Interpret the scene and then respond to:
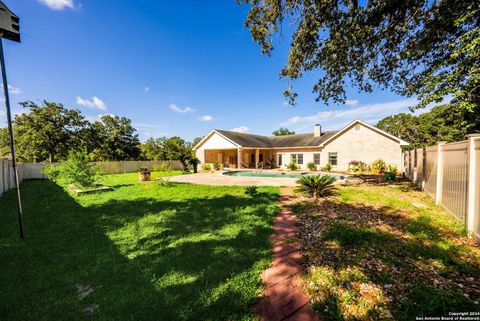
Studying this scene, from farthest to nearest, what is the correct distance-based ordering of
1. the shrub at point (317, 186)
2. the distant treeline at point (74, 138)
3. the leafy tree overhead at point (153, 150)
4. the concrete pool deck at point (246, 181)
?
the leafy tree overhead at point (153, 150) < the distant treeline at point (74, 138) < the concrete pool deck at point (246, 181) < the shrub at point (317, 186)

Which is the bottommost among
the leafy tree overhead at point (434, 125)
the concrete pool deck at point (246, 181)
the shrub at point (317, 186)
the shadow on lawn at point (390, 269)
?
the shadow on lawn at point (390, 269)

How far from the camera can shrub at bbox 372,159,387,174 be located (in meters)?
18.4

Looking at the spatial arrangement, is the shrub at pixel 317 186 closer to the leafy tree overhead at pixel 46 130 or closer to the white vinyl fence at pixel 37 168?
the white vinyl fence at pixel 37 168

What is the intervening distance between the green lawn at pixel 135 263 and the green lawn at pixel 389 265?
3.27 ft

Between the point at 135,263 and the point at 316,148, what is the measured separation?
74.1 feet

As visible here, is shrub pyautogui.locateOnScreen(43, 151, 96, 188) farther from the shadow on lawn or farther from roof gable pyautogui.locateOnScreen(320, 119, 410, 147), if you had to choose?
roof gable pyautogui.locateOnScreen(320, 119, 410, 147)

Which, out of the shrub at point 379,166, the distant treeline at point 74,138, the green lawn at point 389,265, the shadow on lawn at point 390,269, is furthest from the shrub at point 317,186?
the distant treeline at point 74,138

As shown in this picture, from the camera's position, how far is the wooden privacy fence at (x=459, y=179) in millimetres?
4148

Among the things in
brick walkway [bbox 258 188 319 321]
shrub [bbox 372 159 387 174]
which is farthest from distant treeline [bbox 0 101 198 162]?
brick walkway [bbox 258 188 319 321]

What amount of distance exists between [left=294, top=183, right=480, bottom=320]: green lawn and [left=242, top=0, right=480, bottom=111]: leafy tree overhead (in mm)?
4411

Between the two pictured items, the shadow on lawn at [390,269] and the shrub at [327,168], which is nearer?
the shadow on lawn at [390,269]

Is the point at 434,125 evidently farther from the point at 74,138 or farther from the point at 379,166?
the point at 74,138

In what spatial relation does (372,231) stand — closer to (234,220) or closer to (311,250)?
(311,250)

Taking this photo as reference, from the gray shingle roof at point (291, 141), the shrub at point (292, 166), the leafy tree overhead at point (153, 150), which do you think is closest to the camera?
the shrub at point (292, 166)
